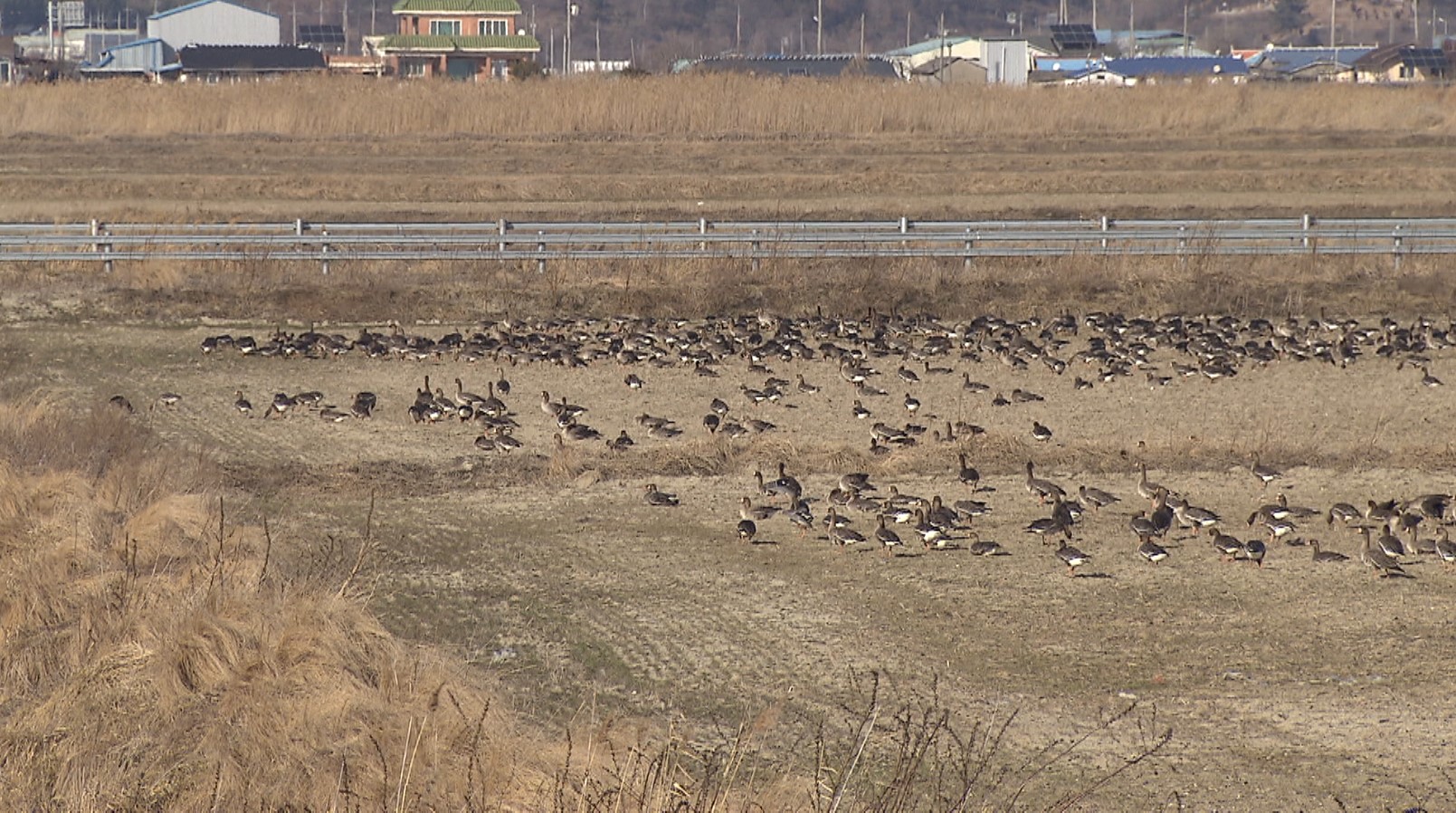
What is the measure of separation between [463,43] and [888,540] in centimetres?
8949

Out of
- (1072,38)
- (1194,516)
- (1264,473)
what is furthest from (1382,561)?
(1072,38)

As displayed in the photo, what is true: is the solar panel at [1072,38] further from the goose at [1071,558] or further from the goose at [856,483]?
the goose at [1071,558]

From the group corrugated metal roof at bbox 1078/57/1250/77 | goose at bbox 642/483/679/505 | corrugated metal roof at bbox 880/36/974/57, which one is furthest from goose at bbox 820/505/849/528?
corrugated metal roof at bbox 880/36/974/57

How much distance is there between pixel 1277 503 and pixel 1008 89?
46243mm

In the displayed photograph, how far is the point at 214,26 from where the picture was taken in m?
122

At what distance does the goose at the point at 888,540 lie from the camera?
13758mm

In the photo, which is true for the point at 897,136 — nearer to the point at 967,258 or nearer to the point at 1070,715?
the point at 967,258

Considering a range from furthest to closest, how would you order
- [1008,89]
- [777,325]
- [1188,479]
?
[1008,89] → [777,325] → [1188,479]

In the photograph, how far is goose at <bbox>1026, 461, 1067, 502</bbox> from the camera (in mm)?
15164

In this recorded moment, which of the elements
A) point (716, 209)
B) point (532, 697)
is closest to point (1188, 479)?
point (532, 697)

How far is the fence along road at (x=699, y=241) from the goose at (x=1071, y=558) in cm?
1594

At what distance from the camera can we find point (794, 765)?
8.95m

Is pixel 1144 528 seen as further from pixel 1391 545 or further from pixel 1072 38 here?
pixel 1072 38

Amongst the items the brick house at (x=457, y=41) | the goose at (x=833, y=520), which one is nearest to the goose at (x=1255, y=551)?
the goose at (x=833, y=520)
